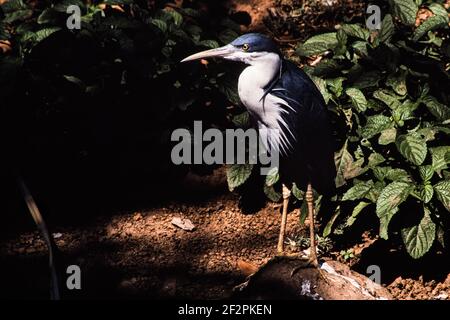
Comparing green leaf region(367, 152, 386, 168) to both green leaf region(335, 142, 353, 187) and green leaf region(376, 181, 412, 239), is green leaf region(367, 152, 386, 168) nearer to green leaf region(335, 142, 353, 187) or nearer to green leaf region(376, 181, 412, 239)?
green leaf region(335, 142, 353, 187)

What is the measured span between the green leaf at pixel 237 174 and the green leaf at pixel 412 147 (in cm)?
104

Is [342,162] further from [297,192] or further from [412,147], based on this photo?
[412,147]

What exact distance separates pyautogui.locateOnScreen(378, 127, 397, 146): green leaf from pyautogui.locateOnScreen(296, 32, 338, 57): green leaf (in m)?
0.87

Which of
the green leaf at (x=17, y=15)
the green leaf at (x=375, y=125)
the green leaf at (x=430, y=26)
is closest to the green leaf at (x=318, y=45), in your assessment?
the green leaf at (x=430, y=26)

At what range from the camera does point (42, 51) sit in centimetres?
531

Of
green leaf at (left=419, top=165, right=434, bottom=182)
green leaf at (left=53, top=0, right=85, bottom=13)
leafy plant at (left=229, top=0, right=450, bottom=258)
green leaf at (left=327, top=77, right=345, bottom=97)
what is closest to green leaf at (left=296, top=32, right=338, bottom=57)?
leafy plant at (left=229, top=0, right=450, bottom=258)

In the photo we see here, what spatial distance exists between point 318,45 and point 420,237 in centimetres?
160

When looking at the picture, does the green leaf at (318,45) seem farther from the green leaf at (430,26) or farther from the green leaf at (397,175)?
the green leaf at (397,175)

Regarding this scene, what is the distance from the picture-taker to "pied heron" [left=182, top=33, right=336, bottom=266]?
403 cm

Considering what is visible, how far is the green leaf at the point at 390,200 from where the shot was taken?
460 centimetres

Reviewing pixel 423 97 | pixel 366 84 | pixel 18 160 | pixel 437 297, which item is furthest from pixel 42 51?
pixel 437 297

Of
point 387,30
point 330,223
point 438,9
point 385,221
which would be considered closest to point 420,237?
point 385,221

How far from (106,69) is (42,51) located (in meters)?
0.47

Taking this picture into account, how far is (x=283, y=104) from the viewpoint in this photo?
4.06 m
